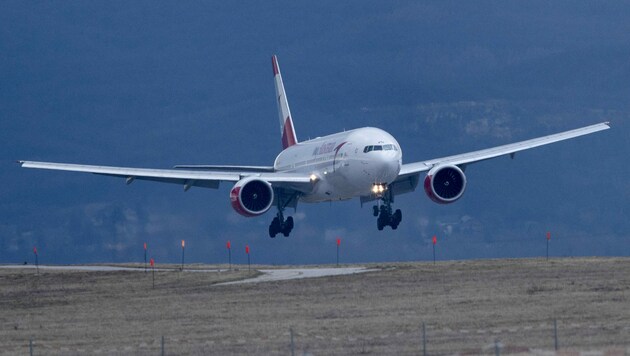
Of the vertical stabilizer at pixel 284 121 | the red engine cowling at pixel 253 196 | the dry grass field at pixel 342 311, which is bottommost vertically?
the dry grass field at pixel 342 311

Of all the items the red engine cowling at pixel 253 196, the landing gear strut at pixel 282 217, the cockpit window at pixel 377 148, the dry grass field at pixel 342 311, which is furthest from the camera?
the landing gear strut at pixel 282 217

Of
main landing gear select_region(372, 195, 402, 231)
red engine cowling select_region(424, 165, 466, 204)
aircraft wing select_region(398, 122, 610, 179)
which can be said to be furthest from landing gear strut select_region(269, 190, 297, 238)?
red engine cowling select_region(424, 165, 466, 204)

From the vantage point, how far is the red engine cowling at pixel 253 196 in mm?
77625

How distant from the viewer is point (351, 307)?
5297cm

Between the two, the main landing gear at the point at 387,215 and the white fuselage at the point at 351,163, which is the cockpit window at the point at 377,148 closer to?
the white fuselage at the point at 351,163

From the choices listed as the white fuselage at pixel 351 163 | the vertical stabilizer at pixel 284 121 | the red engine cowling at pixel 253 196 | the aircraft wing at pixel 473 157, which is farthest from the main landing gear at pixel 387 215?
the vertical stabilizer at pixel 284 121

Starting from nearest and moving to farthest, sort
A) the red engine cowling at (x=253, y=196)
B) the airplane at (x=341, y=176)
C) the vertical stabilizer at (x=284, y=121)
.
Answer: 1. the airplane at (x=341, y=176)
2. the red engine cowling at (x=253, y=196)
3. the vertical stabilizer at (x=284, y=121)

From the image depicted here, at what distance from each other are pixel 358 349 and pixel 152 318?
13626mm

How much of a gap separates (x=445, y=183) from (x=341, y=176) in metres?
5.60

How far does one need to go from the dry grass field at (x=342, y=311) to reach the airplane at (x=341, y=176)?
560 cm

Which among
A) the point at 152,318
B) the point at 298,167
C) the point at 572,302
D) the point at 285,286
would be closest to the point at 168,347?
the point at 152,318

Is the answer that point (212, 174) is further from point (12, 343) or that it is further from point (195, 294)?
point (12, 343)

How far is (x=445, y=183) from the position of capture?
77.8 m

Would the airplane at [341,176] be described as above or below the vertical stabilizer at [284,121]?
below
